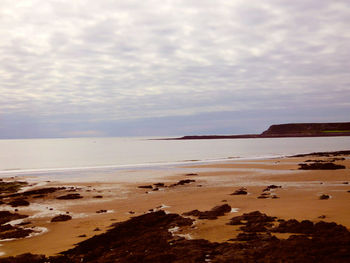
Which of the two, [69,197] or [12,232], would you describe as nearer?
[12,232]

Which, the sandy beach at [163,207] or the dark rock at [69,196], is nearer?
the sandy beach at [163,207]

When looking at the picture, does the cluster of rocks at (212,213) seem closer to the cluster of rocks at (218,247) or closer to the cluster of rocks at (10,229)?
the cluster of rocks at (218,247)

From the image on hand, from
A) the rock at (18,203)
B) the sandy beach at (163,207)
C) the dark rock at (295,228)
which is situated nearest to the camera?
the dark rock at (295,228)

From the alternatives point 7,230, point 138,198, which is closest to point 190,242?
point 7,230

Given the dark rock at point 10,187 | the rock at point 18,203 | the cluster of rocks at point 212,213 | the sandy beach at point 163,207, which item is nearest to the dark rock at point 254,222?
the sandy beach at point 163,207

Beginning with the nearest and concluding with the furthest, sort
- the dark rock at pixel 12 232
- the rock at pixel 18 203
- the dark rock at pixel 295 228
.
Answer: the dark rock at pixel 295 228 → the dark rock at pixel 12 232 → the rock at pixel 18 203

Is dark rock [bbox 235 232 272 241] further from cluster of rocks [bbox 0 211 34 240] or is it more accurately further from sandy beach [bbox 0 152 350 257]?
cluster of rocks [bbox 0 211 34 240]

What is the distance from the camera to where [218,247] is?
29.3 ft

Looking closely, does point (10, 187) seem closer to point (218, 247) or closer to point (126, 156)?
point (218, 247)

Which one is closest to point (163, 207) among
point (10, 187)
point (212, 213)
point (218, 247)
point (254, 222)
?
point (212, 213)

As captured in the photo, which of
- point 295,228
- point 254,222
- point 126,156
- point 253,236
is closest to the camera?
point 253,236

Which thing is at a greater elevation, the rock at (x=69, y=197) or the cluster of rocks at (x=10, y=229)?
the cluster of rocks at (x=10, y=229)

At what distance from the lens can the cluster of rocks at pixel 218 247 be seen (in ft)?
25.8

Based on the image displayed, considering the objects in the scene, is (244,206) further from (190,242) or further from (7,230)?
(7,230)
